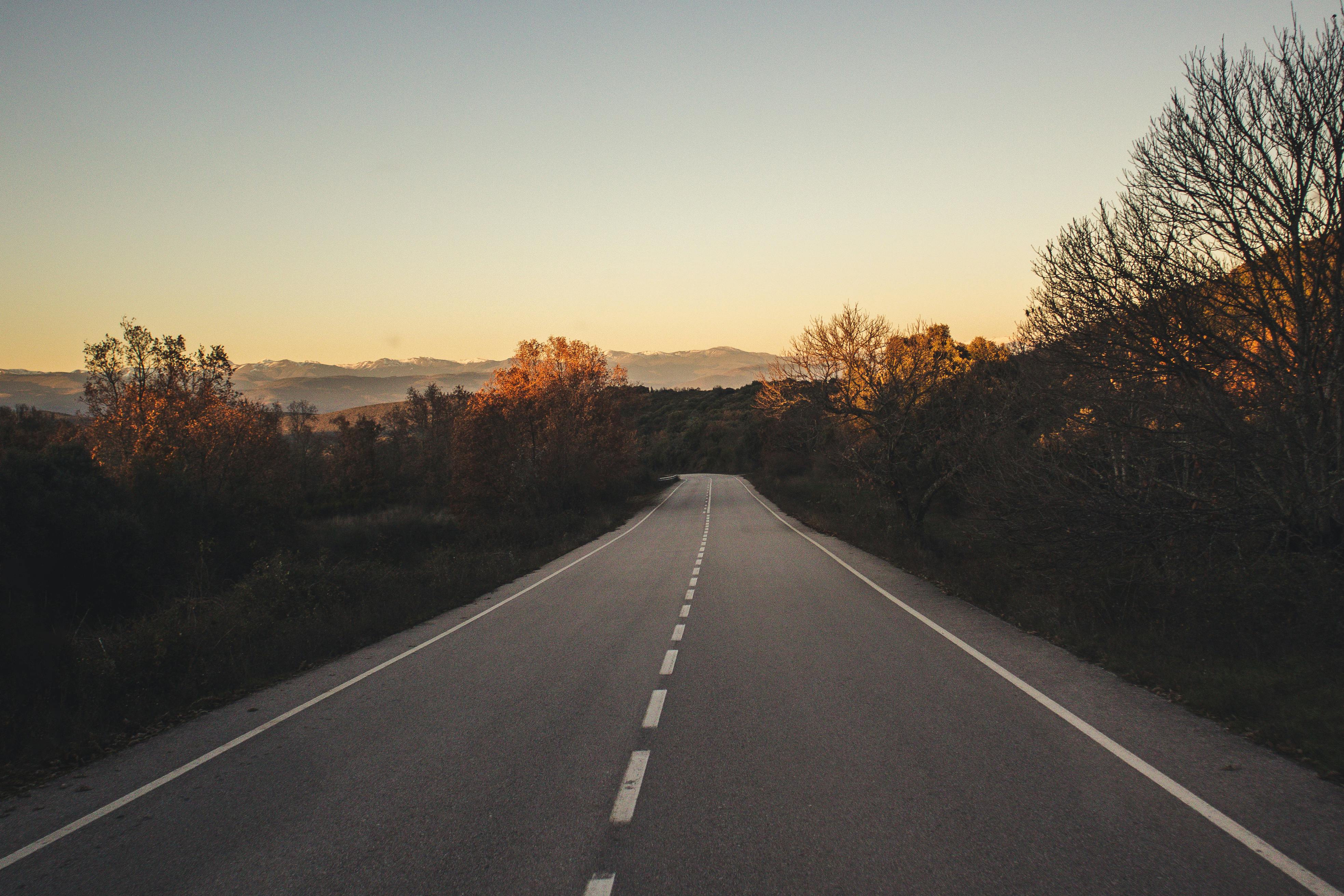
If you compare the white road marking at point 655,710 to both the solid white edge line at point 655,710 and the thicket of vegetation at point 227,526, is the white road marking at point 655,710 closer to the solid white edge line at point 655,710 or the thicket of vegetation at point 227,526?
the solid white edge line at point 655,710

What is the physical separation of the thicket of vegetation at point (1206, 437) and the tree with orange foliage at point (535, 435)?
26.5 metres

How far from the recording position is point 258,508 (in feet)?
94.3

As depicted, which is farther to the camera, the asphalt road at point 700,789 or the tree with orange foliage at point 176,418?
the tree with orange foliage at point 176,418

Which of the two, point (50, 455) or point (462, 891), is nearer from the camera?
point (462, 891)

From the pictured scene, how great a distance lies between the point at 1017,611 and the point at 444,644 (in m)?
8.27

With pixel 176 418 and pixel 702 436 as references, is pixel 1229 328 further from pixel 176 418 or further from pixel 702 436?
pixel 702 436

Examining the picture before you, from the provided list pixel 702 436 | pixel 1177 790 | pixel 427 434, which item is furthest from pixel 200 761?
pixel 702 436

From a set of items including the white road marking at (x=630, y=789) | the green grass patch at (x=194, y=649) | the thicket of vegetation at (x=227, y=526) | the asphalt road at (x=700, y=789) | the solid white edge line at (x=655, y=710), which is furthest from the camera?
the thicket of vegetation at (x=227, y=526)

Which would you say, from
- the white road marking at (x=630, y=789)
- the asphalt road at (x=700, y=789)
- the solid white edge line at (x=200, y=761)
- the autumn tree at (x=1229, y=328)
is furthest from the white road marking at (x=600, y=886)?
the autumn tree at (x=1229, y=328)

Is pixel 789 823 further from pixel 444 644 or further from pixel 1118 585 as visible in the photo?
pixel 1118 585

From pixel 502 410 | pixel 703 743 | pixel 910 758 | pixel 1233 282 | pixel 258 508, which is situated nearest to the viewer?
pixel 910 758

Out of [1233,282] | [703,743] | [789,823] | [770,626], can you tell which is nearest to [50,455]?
[770,626]

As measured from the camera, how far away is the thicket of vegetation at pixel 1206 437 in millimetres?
7211

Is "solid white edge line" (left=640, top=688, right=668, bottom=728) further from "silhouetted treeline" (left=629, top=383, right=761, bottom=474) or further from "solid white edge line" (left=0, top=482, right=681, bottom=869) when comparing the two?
"silhouetted treeline" (left=629, top=383, right=761, bottom=474)
